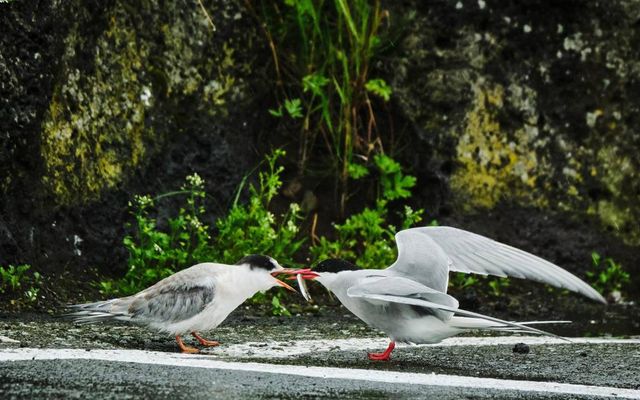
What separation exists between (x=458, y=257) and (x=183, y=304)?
130 cm

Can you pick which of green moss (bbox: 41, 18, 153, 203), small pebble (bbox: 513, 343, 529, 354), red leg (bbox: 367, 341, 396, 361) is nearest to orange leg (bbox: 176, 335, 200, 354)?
red leg (bbox: 367, 341, 396, 361)

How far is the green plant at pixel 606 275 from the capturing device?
26.0 feet

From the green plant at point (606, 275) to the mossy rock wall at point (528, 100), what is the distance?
0.26 metres

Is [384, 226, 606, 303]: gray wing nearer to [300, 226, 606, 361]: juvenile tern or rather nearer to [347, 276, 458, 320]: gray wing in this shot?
[300, 226, 606, 361]: juvenile tern

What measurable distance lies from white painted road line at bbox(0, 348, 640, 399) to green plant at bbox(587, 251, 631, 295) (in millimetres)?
3349

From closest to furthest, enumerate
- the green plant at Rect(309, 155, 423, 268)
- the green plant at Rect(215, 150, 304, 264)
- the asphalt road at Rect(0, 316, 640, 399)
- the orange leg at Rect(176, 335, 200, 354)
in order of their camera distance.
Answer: the asphalt road at Rect(0, 316, 640, 399)
the orange leg at Rect(176, 335, 200, 354)
the green plant at Rect(215, 150, 304, 264)
the green plant at Rect(309, 155, 423, 268)

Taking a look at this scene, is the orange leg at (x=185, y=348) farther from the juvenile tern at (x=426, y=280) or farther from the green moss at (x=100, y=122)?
the green moss at (x=100, y=122)

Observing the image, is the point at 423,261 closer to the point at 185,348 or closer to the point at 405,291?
the point at 405,291

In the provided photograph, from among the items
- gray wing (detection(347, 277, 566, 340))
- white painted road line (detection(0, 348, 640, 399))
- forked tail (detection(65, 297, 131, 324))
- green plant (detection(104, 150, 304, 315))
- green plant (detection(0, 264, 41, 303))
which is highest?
green plant (detection(104, 150, 304, 315))

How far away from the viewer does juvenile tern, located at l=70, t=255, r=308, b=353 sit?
213 inches

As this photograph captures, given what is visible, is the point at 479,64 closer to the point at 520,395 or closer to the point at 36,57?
the point at 36,57

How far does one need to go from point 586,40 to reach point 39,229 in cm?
402

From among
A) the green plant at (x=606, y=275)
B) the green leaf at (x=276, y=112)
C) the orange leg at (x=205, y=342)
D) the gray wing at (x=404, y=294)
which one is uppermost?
the green leaf at (x=276, y=112)

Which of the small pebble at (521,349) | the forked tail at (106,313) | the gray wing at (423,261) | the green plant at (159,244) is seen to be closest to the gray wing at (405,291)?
the gray wing at (423,261)
